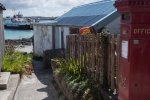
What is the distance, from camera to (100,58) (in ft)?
30.5

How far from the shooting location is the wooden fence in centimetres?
850

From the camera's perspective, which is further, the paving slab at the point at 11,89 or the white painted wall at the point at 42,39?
the white painted wall at the point at 42,39

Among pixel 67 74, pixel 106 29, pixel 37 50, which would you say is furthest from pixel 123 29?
pixel 37 50

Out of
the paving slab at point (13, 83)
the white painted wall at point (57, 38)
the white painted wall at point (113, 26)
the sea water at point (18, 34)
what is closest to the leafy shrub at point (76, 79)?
the paving slab at point (13, 83)

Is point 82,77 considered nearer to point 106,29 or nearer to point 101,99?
point 101,99

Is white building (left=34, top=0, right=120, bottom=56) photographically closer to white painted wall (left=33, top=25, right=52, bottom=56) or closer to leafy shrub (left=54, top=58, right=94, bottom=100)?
white painted wall (left=33, top=25, right=52, bottom=56)

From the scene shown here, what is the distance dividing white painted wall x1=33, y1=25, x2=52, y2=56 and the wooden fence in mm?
12552

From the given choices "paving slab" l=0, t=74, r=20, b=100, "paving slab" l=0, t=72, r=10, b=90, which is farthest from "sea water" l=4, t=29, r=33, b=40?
"paving slab" l=0, t=72, r=10, b=90

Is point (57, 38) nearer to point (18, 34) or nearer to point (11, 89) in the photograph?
point (11, 89)

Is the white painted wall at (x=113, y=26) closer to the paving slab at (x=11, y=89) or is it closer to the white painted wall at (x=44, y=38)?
the paving slab at (x=11, y=89)

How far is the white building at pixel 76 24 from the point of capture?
50.9ft

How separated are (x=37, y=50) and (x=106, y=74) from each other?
59.4ft

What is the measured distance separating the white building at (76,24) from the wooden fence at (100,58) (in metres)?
3.78

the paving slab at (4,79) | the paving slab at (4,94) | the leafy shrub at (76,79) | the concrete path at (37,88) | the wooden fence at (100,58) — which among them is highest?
the wooden fence at (100,58)
